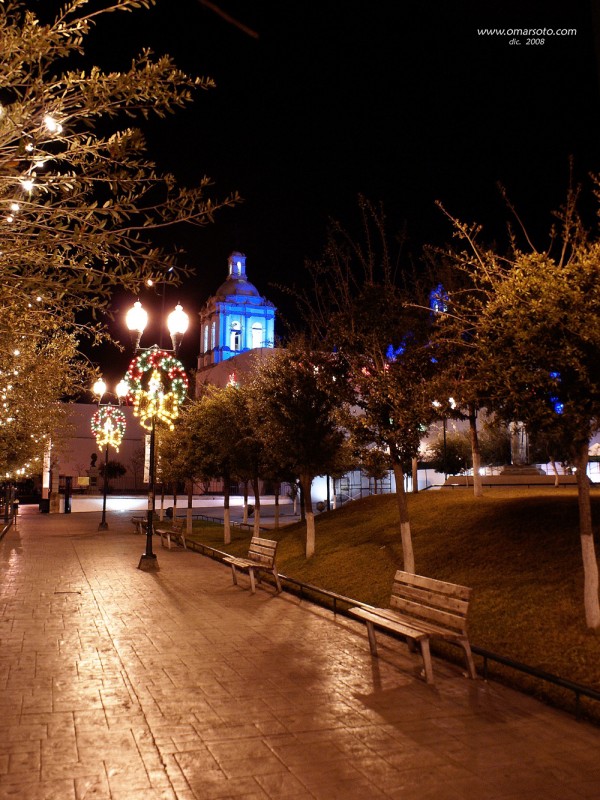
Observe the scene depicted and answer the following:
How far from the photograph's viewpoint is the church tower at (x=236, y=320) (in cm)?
8356

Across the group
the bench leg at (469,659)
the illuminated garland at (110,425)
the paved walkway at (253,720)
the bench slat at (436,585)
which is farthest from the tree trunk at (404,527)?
the illuminated garland at (110,425)

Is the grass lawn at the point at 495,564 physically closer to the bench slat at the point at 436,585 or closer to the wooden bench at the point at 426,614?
the wooden bench at the point at 426,614

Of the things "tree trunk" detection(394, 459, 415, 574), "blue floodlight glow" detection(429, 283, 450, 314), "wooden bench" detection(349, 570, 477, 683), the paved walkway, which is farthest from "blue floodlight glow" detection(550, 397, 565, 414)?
"tree trunk" detection(394, 459, 415, 574)

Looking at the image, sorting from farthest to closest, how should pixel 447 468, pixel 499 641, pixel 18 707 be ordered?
pixel 447 468 < pixel 499 641 < pixel 18 707

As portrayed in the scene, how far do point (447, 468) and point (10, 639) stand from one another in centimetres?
3065

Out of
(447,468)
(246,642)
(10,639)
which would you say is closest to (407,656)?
(246,642)

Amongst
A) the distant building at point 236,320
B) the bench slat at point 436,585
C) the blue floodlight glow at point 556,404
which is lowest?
the bench slat at point 436,585

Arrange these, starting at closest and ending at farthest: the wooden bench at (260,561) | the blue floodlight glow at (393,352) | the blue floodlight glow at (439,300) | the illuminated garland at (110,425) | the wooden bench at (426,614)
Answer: the wooden bench at (426,614), the blue floodlight glow at (439,300), the blue floodlight glow at (393,352), the wooden bench at (260,561), the illuminated garland at (110,425)

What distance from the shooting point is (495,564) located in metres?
11.1

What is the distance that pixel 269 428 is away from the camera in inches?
696

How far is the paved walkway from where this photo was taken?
4.82 m

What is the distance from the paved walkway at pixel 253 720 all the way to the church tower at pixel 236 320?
2891 inches

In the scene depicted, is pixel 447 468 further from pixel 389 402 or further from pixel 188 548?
pixel 389 402

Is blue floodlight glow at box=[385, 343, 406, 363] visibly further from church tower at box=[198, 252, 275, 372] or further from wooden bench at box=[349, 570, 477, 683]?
church tower at box=[198, 252, 275, 372]
